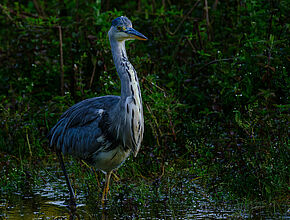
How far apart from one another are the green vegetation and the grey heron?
0.64 metres

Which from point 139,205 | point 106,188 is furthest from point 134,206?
point 106,188

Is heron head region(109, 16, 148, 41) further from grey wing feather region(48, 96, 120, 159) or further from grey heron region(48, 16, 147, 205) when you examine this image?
grey wing feather region(48, 96, 120, 159)

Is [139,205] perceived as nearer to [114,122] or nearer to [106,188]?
[106,188]

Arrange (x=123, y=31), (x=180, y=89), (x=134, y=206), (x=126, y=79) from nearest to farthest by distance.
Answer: (x=134, y=206) < (x=126, y=79) < (x=123, y=31) < (x=180, y=89)

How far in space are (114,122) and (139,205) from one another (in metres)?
0.94

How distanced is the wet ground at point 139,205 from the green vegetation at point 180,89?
0.70 ft

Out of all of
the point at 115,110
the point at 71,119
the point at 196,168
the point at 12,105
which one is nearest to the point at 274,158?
the point at 196,168

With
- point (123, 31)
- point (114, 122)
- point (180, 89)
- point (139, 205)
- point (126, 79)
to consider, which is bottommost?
point (139, 205)

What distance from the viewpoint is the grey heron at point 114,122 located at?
17.6ft

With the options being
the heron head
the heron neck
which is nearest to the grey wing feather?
the heron neck

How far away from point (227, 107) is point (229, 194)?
6.97 feet

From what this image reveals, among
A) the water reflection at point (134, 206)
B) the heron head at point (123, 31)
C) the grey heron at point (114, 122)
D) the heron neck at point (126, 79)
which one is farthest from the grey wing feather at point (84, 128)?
the heron head at point (123, 31)

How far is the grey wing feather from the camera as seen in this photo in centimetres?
559

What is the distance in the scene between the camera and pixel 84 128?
5.71 metres
